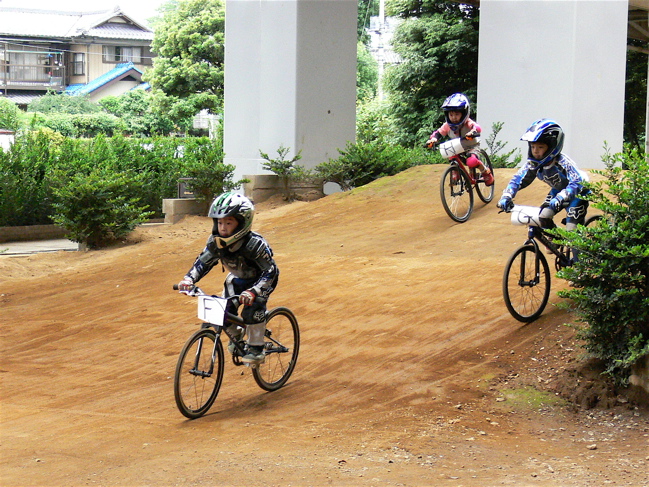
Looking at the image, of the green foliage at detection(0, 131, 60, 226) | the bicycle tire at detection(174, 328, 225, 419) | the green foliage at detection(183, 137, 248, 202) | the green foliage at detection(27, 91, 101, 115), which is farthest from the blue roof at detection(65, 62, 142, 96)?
the bicycle tire at detection(174, 328, 225, 419)

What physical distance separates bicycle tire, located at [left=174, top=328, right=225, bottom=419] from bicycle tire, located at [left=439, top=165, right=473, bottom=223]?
21.7ft

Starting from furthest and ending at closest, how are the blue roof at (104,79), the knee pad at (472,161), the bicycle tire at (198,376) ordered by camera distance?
the blue roof at (104,79)
the knee pad at (472,161)
the bicycle tire at (198,376)

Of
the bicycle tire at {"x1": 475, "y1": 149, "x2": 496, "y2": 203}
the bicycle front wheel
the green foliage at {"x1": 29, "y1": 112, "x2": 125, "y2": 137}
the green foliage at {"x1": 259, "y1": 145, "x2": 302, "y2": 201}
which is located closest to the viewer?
the bicycle front wheel

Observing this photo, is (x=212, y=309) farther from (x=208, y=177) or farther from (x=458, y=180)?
(x=208, y=177)

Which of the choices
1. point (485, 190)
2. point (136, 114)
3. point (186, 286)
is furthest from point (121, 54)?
point (186, 286)

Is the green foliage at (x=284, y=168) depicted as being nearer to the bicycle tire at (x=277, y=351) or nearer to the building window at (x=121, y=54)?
the bicycle tire at (x=277, y=351)

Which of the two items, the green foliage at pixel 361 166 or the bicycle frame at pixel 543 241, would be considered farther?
the green foliage at pixel 361 166

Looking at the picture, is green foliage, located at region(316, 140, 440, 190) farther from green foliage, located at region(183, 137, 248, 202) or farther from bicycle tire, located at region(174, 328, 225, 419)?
bicycle tire, located at region(174, 328, 225, 419)

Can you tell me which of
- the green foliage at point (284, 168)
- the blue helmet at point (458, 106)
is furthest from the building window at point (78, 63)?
the blue helmet at point (458, 106)

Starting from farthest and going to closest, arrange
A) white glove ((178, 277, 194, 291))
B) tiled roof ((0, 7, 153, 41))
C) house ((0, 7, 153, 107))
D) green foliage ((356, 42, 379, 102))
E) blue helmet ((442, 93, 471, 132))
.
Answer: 1. tiled roof ((0, 7, 153, 41))
2. green foliage ((356, 42, 379, 102))
3. house ((0, 7, 153, 107))
4. blue helmet ((442, 93, 471, 132))
5. white glove ((178, 277, 194, 291))

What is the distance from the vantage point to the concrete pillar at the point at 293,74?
19.2m

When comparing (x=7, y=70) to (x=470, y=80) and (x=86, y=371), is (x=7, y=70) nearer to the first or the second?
(x=470, y=80)

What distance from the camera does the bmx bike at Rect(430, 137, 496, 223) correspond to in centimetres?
1227

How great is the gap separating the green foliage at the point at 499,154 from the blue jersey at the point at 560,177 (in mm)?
7841
